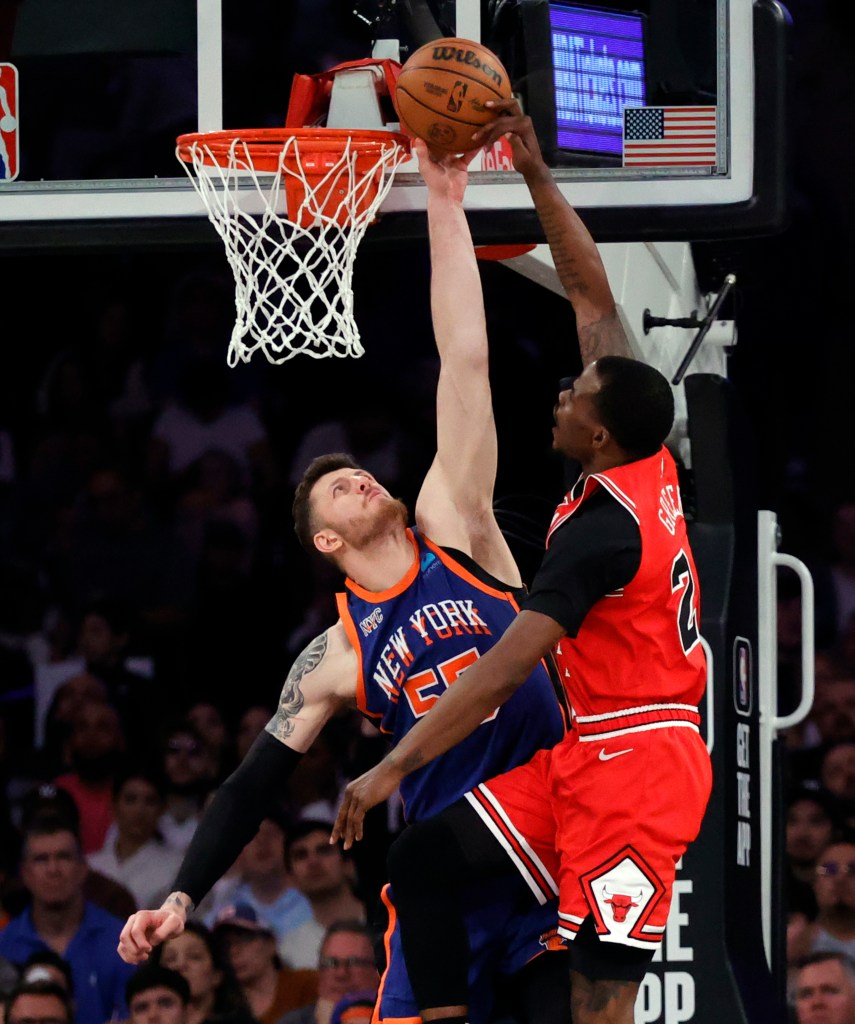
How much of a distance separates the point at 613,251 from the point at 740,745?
165 cm

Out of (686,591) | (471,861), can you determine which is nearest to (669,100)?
(686,591)

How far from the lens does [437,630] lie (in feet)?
12.9

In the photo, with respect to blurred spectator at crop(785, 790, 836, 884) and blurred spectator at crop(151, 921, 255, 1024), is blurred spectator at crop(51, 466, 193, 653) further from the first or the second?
blurred spectator at crop(785, 790, 836, 884)

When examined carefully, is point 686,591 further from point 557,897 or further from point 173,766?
point 173,766

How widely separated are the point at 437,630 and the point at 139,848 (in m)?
3.43

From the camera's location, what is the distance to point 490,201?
13.9 feet

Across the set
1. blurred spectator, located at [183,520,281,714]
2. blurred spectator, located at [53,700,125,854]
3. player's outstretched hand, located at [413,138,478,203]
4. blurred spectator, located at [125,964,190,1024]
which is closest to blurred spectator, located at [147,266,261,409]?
blurred spectator, located at [183,520,281,714]

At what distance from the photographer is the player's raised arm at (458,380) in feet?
13.0

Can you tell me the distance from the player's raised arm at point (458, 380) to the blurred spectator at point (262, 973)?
9.83ft

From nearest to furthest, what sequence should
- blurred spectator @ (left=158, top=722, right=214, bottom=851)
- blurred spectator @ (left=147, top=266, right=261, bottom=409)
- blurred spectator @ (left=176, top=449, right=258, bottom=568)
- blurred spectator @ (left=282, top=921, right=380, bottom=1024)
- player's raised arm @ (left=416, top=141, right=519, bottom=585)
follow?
player's raised arm @ (left=416, top=141, right=519, bottom=585)
blurred spectator @ (left=282, top=921, right=380, bottom=1024)
blurred spectator @ (left=158, top=722, right=214, bottom=851)
blurred spectator @ (left=176, top=449, right=258, bottom=568)
blurred spectator @ (left=147, top=266, right=261, bottom=409)

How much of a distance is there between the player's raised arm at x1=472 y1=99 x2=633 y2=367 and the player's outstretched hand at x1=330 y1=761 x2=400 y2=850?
42.4 inches

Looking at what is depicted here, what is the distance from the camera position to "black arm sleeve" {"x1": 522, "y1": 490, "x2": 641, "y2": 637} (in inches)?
132

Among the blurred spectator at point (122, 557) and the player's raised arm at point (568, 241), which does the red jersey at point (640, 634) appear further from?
the blurred spectator at point (122, 557)

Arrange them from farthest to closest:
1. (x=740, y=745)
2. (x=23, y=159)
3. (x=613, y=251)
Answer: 1. (x=23, y=159)
2. (x=740, y=745)
3. (x=613, y=251)
